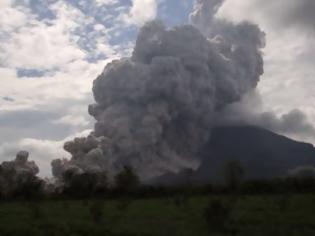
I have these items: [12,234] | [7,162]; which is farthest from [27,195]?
[12,234]

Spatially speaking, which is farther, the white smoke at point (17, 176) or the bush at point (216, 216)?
the white smoke at point (17, 176)

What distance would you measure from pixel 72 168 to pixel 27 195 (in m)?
8.99

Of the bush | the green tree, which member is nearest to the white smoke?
the green tree

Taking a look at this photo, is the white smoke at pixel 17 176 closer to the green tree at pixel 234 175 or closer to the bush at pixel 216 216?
the green tree at pixel 234 175

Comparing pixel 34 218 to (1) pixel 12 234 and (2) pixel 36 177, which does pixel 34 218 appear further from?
(2) pixel 36 177

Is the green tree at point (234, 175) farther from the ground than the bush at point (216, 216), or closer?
farther from the ground

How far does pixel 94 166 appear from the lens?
68812 mm

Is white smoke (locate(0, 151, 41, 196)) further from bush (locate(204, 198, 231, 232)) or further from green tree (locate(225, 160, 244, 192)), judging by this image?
bush (locate(204, 198, 231, 232))

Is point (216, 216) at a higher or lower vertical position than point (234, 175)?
lower

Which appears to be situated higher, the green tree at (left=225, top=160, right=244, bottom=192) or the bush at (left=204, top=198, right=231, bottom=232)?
the green tree at (left=225, top=160, right=244, bottom=192)

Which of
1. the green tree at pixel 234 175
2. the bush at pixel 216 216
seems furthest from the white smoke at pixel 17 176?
the bush at pixel 216 216

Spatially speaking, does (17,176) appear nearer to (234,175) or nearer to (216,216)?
(234,175)

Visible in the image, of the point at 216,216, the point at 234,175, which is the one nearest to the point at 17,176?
the point at 234,175

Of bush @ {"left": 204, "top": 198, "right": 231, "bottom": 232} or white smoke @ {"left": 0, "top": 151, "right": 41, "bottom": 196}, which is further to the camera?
white smoke @ {"left": 0, "top": 151, "right": 41, "bottom": 196}
